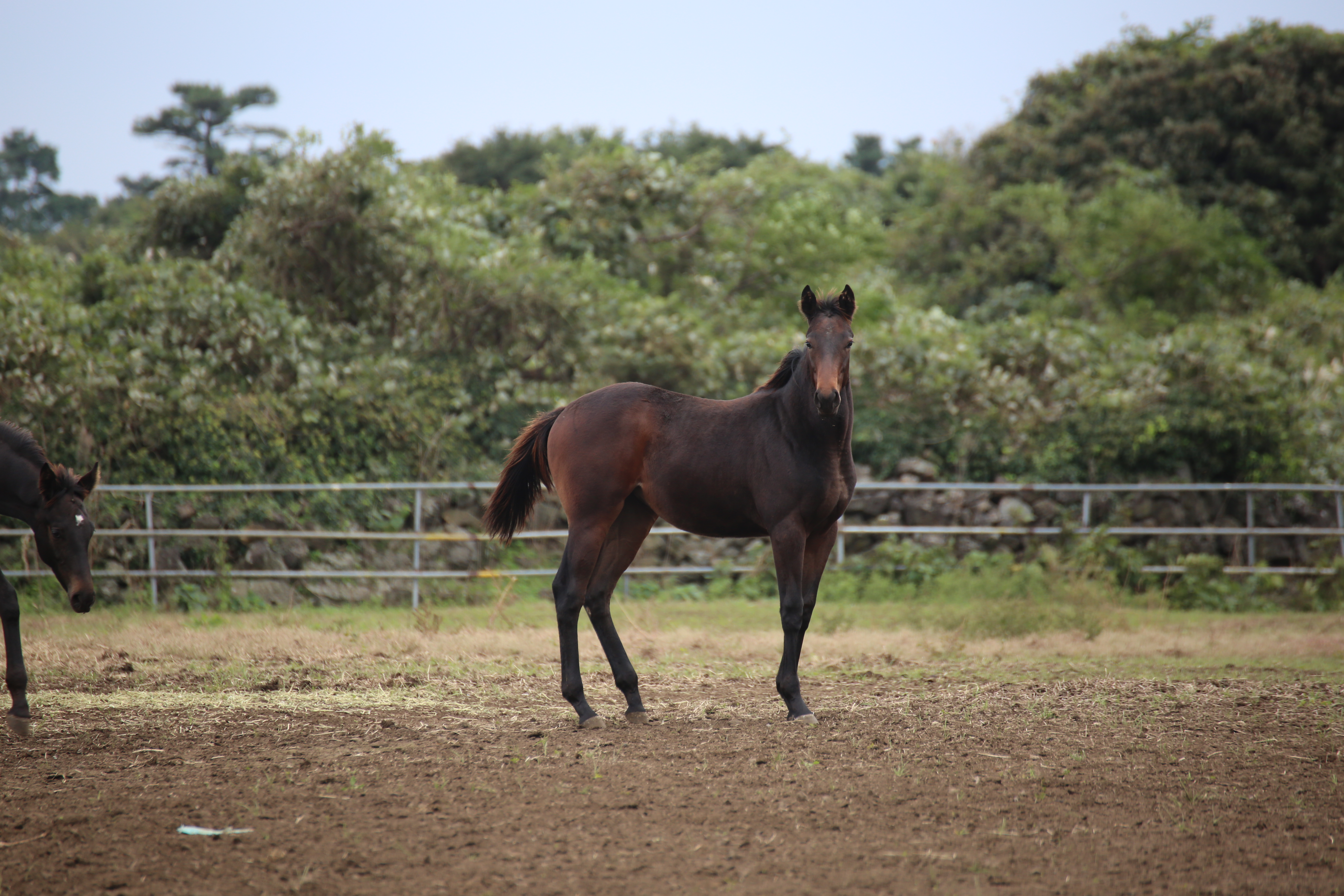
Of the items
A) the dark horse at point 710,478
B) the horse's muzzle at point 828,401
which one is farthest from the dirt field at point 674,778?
the horse's muzzle at point 828,401

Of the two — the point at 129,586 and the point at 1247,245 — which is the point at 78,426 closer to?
the point at 129,586

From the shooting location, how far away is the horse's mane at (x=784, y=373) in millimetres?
5375

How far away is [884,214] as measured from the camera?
34.3 meters

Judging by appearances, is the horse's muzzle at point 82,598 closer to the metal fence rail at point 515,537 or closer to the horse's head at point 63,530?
the horse's head at point 63,530

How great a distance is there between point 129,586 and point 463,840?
7.80m

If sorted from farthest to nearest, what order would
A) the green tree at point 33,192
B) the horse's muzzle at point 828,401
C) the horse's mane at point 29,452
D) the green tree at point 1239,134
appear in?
the green tree at point 33,192 < the green tree at point 1239,134 < the horse's mane at point 29,452 < the horse's muzzle at point 828,401

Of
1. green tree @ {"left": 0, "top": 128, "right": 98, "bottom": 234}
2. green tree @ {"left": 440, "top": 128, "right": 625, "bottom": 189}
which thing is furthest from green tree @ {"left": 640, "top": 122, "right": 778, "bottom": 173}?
green tree @ {"left": 0, "top": 128, "right": 98, "bottom": 234}

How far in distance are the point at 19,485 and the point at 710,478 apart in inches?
146

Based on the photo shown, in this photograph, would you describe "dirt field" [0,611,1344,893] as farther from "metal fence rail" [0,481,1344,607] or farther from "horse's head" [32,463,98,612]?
"metal fence rail" [0,481,1344,607]

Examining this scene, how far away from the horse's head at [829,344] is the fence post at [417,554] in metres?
5.81

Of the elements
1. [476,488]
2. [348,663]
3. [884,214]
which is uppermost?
[884,214]

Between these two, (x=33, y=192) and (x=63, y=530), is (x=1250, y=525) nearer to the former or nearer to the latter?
(x=63, y=530)

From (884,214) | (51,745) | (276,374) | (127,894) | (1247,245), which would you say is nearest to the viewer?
(127,894)

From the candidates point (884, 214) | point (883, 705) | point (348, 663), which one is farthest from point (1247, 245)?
point (348, 663)
